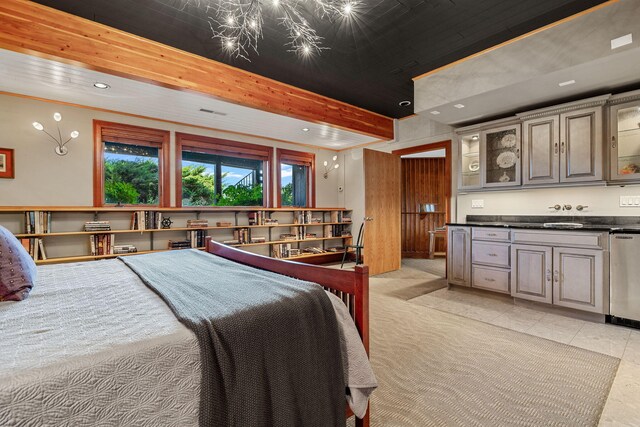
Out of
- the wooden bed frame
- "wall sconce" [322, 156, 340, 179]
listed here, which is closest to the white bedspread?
the wooden bed frame

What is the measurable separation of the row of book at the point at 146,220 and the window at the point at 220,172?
482mm

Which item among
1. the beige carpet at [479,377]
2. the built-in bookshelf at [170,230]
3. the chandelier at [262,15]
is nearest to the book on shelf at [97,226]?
the built-in bookshelf at [170,230]

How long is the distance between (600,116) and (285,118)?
12.0 ft

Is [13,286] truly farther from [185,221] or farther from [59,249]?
[185,221]

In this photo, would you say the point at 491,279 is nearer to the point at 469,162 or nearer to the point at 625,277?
the point at 625,277

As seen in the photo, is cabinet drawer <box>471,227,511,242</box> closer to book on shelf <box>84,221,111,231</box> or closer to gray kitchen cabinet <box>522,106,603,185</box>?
gray kitchen cabinet <box>522,106,603,185</box>

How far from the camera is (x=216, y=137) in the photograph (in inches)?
196

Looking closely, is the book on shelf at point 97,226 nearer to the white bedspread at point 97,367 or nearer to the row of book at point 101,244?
the row of book at point 101,244

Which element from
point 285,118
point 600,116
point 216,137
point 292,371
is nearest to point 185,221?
point 216,137

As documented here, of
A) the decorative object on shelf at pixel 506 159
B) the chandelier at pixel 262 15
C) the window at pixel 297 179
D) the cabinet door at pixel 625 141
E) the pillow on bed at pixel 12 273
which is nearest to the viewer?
the pillow on bed at pixel 12 273

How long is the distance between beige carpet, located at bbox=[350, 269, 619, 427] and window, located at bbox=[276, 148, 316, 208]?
12.0ft

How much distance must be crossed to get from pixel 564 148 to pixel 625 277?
1.47 m

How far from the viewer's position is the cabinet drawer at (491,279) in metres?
3.55

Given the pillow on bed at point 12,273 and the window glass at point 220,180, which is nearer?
the pillow on bed at point 12,273
